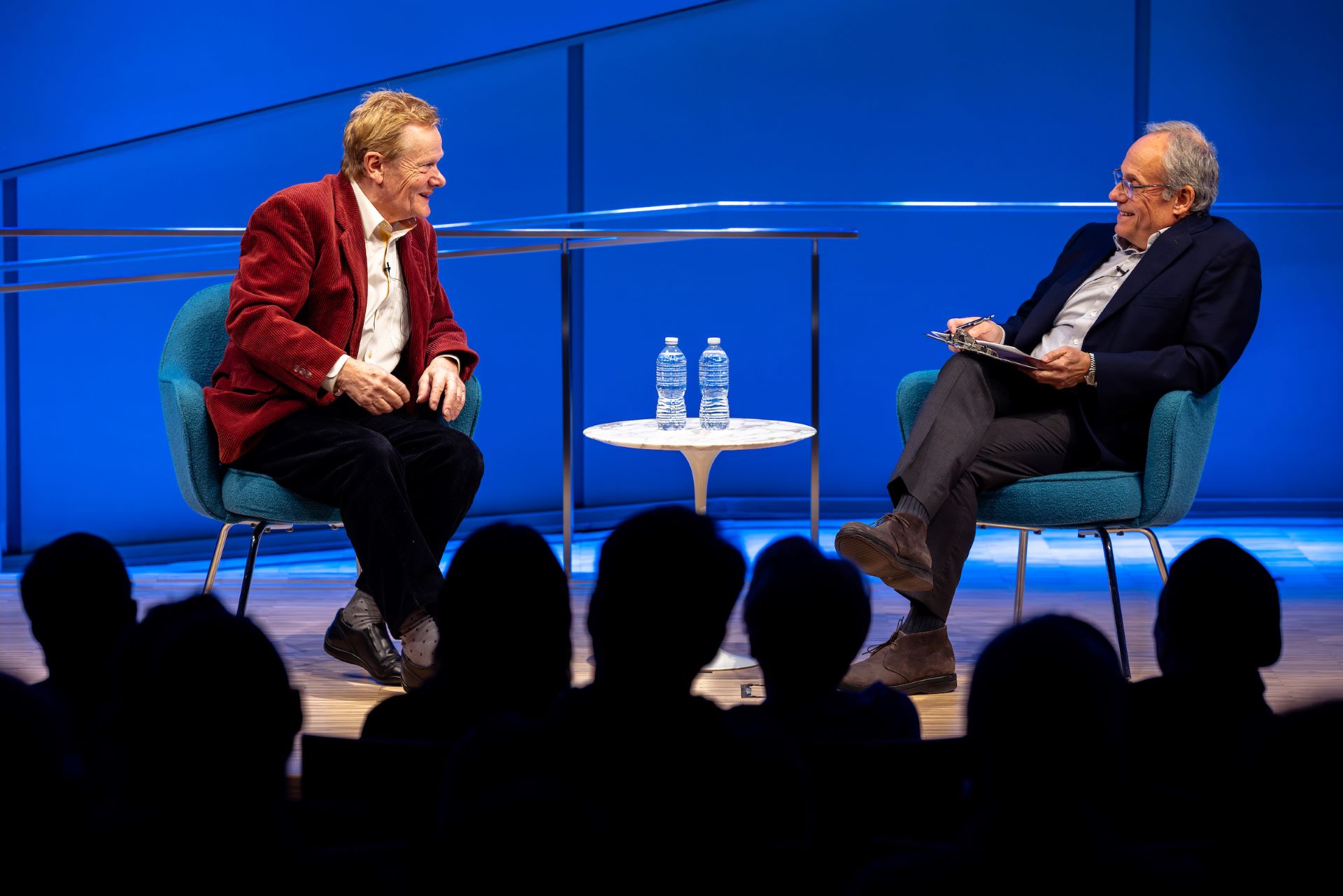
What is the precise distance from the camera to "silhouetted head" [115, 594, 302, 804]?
0.94 m

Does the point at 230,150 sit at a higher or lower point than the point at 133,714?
higher

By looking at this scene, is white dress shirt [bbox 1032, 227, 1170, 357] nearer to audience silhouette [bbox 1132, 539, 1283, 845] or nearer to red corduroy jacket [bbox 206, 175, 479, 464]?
red corduroy jacket [bbox 206, 175, 479, 464]

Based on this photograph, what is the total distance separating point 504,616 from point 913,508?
137 cm

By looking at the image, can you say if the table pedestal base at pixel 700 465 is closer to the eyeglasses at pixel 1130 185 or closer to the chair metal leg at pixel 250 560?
the chair metal leg at pixel 250 560

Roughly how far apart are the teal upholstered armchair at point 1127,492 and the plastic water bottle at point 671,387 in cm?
70

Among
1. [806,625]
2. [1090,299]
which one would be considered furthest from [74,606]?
[1090,299]

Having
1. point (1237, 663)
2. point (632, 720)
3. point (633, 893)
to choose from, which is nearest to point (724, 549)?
point (632, 720)

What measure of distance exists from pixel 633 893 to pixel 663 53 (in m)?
4.09

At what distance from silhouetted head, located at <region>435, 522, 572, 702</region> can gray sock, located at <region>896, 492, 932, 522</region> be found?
1287mm

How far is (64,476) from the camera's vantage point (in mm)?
4160

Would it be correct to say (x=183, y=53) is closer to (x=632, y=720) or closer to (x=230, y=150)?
(x=230, y=150)

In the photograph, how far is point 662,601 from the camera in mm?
1198

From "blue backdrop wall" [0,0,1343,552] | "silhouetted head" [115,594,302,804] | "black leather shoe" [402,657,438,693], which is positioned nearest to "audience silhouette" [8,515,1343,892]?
"silhouetted head" [115,594,302,804]

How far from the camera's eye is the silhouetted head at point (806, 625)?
1278 mm
